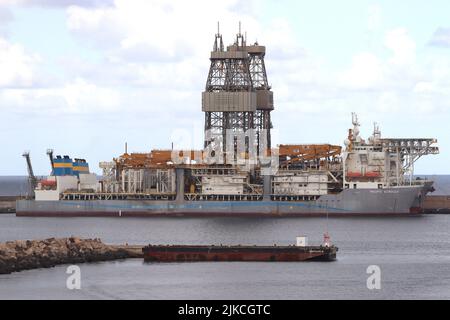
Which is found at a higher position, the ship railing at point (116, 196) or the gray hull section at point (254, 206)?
the ship railing at point (116, 196)

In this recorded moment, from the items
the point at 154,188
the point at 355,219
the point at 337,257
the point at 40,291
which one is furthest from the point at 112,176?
the point at 40,291

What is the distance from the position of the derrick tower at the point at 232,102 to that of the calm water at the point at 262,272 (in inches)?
1091

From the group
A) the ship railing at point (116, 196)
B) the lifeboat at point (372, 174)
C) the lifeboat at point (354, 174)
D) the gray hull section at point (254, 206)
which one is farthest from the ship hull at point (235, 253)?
the ship railing at point (116, 196)

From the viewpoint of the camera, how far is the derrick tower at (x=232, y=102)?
13825 centimetres

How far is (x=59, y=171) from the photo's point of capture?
136 m

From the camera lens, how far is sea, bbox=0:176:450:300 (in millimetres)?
70188

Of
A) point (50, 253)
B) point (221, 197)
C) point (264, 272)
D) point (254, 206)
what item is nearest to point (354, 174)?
point (254, 206)

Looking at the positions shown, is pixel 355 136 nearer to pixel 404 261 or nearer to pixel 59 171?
pixel 59 171

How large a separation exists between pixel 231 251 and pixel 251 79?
61894 millimetres

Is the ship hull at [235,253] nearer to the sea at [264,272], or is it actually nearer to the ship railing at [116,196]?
the sea at [264,272]

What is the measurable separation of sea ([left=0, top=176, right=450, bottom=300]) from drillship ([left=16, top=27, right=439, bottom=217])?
16.0 metres

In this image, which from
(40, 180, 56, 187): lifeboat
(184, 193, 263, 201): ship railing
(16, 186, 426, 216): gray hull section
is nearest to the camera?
(16, 186, 426, 216): gray hull section

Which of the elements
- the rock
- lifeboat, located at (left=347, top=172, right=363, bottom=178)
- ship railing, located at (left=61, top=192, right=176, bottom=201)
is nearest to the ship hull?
the rock

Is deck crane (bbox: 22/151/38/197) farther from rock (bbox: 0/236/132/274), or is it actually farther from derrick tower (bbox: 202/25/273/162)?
rock (bbox: 0/236/132/274)
